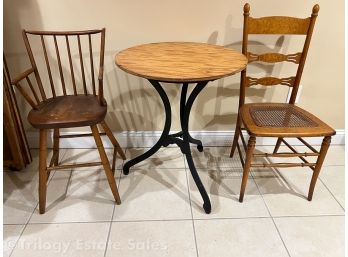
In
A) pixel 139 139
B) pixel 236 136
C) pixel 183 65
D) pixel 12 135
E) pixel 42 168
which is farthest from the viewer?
pixel 139 139

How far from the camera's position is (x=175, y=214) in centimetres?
150

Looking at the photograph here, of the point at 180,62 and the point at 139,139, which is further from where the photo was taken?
the point at 139,139

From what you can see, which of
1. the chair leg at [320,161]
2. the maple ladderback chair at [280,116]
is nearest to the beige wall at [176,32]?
the maple ladderback chair at [280,116]

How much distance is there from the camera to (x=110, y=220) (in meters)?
1.46

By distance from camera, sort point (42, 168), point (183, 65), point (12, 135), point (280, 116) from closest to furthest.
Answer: point (183, 65)
point (42, 168)
point (280, 116)
point (12, 135)

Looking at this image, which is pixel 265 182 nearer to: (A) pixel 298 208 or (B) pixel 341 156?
(A) pixel 298 208

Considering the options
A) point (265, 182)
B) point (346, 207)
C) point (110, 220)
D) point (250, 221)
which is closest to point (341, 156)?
point (346, 207)

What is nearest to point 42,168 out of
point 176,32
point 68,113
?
point 68,113

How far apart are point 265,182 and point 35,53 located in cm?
171

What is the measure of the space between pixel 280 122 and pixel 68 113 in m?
1.13

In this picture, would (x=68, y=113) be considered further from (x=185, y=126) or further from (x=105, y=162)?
(x=185, y=126)

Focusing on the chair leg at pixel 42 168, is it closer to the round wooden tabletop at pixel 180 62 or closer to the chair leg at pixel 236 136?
the round wooden tabletop at pixel 180 62

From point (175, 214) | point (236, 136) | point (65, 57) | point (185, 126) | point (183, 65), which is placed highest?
point (183, 65)

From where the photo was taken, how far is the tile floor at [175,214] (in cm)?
132
